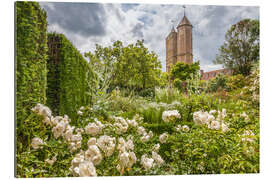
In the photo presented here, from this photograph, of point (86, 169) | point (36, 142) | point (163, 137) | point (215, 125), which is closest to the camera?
point (86, 169)

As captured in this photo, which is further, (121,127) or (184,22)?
(184,22)

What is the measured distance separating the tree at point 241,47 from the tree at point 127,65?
0.97 metres

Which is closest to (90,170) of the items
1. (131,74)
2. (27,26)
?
(27,26)

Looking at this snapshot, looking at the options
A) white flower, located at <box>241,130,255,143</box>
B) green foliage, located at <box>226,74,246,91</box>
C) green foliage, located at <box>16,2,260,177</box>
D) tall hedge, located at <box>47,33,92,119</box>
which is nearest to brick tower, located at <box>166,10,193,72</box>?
green foliage, located at <box>16,2,260,177</box>

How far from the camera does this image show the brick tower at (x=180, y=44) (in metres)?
2.82

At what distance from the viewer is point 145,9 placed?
269 cm

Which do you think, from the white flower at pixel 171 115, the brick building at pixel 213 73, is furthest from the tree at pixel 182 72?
the white flower at pixel 171 115

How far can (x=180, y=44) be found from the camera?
9.38ft

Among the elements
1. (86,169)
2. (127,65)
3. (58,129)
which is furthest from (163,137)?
(127,65)

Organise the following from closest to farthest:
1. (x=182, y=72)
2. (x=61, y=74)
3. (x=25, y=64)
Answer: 1. (x=25, y=64)
2. (x=61, y=74)
3. (x=182, y=72)

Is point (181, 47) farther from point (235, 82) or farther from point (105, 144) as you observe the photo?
point (105, 144)

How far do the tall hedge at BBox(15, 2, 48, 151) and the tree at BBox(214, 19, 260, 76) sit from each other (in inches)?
93.6

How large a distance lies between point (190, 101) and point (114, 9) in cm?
172

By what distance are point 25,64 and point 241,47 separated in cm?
286
